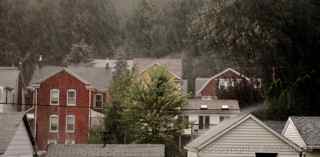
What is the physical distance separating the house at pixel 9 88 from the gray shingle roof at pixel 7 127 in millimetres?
27890

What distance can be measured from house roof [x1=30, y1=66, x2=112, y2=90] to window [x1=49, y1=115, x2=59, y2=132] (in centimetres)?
335

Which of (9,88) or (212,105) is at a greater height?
(9,88)

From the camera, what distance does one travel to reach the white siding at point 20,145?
1447 inches

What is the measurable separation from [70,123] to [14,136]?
94.8 feet

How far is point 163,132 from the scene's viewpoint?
5272 cm

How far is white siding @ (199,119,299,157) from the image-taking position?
1545 inches

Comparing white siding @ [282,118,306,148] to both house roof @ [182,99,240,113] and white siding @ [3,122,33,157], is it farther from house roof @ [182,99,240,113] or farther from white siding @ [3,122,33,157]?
house roof @ [182,99,240,113]

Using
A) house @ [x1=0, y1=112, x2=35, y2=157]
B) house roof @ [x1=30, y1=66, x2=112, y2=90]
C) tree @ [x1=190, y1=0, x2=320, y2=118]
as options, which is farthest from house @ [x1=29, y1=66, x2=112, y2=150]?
house @ [x1=0, y1=112, x2=35, y2=157]

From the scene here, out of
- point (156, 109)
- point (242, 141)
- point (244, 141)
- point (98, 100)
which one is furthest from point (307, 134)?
point (98, 100)

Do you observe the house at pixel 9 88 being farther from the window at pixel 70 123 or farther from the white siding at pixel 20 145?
the white siding at pixel 20 145

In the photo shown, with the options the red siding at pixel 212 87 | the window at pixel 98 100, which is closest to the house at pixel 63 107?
the window at pixel 98 100

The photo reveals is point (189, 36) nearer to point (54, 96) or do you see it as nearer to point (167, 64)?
point (167, 64)

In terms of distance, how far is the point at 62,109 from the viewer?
65.2 meters

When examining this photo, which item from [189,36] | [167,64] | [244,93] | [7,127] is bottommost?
[7,127]
